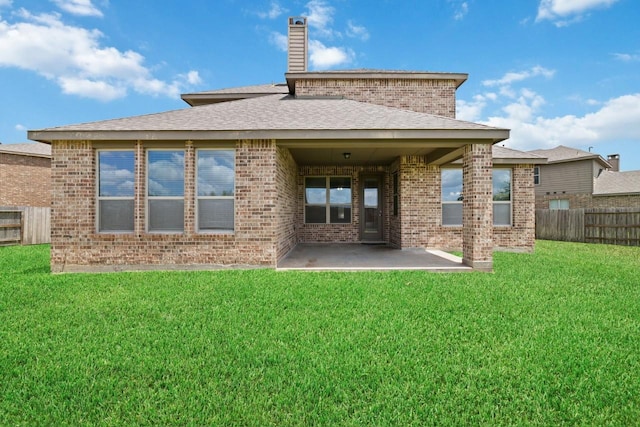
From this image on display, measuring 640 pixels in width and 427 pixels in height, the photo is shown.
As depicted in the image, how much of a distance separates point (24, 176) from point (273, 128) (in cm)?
2158

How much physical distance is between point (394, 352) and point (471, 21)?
15590mm

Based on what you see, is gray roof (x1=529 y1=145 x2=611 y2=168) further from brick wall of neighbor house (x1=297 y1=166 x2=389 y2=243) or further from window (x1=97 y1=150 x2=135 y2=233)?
window (x1=97 y1=150 x2=135 y2=233)

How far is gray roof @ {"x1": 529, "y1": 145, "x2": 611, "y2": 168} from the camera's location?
21406 millimetres

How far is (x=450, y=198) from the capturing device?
33.4 feet

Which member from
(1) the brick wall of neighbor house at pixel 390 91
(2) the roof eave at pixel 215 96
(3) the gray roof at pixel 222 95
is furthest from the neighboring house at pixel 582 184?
(2) the roof eave at pixel 215 96

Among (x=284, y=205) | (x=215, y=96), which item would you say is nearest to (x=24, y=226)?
(x=215, y=96)

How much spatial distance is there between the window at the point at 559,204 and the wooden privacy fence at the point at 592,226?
8.92m

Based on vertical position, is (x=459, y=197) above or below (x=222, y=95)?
below

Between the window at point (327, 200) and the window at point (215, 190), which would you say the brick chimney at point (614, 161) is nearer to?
the window at point (327, 200)

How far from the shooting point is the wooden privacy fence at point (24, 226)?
11.8 m

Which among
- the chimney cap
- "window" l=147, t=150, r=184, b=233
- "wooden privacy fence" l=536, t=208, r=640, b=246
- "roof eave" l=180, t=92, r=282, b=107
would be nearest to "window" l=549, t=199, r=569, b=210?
"wooden privacy fence" l=536, t=208, r=640, b=246

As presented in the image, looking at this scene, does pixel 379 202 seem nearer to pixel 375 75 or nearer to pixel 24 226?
pixel 375 75

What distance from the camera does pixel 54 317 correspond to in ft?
13.4

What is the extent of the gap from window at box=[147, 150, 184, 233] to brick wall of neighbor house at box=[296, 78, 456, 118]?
238 inches
